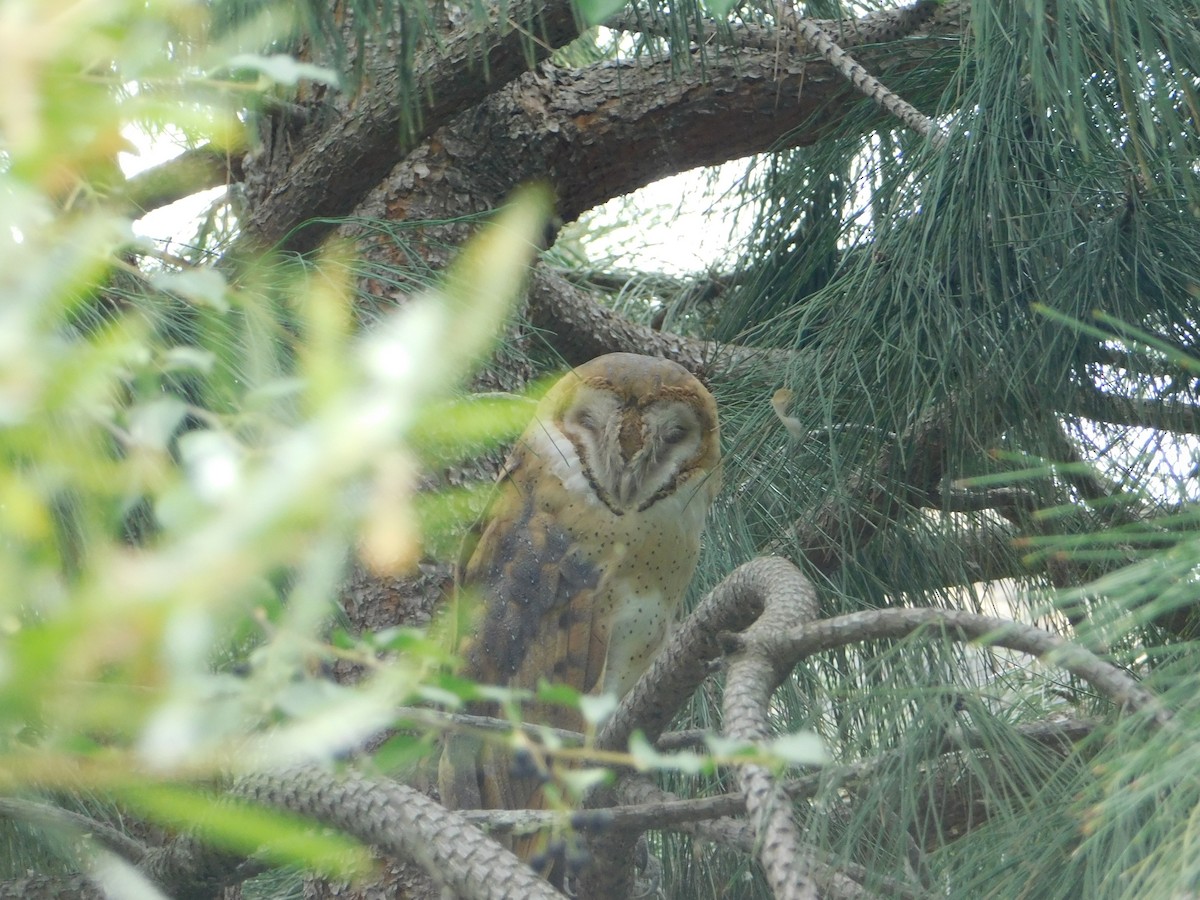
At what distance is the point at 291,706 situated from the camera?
396mm

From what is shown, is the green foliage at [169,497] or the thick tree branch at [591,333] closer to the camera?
the green foliage at [169,497]

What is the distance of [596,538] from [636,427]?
0.20m

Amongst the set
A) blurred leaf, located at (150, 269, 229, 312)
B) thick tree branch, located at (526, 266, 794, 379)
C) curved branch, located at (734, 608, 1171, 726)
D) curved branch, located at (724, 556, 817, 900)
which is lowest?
thick tree branch, located at (526, 266, 794, 379)

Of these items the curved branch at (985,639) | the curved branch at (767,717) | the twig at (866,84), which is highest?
the twig at (866,84)

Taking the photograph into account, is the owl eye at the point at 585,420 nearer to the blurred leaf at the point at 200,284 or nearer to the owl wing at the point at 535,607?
the owl wing at the point at 535,607

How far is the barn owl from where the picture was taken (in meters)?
1.84

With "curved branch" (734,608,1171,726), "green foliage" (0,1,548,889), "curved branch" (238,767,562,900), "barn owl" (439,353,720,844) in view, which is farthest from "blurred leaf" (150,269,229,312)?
"barn owl" (439,353,720,844)

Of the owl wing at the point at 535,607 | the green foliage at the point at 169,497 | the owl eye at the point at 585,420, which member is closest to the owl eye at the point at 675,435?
the owl eye at the point at 585,420

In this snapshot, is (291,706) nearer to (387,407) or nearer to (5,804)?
(387,407)

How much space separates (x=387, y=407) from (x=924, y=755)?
0.82m

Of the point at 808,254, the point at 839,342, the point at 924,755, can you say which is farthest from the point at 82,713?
the point at 808,254

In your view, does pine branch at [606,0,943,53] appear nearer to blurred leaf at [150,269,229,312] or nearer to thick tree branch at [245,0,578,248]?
thick tree branch at [245,0,578,248]

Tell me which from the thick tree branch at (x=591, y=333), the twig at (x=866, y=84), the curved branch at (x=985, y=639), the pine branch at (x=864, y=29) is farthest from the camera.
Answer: the thick tree branch at (x=591, y=333)

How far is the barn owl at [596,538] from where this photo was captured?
1844 millimetres
